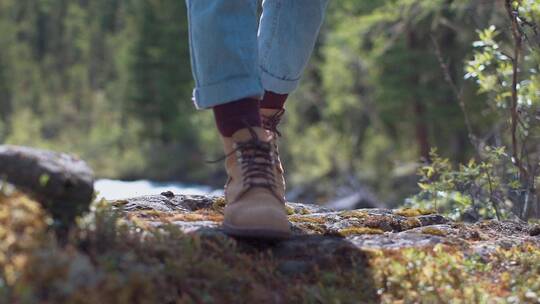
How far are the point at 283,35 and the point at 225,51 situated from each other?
1.75 ft

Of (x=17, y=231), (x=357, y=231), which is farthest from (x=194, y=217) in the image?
(x=17, y=231)

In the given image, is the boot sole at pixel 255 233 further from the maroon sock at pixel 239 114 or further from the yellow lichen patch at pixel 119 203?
the yellow lichen patch at pixel 119 203

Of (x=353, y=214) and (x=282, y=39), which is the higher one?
(x=282, y=39)

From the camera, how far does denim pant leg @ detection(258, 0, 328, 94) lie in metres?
3.17

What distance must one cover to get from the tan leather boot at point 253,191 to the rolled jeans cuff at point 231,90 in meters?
0.12

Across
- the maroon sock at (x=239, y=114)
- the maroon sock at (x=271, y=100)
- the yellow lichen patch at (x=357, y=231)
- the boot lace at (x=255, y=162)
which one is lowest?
the yellow lichen patch at (x=357, y=231)

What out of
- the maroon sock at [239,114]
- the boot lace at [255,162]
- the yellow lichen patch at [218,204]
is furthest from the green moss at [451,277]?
the yellow lichen patch at [218,204]

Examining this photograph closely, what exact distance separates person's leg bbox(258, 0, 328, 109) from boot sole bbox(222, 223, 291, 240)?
667 mm

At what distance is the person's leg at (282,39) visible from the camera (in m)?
3.17

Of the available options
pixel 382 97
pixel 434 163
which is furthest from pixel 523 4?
pixel 382 97

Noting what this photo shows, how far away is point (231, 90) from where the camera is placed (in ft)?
8.79

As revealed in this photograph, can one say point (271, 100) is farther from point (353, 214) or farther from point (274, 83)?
point (353, 214)

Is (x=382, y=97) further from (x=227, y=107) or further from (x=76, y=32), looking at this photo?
(x=76, y=32)

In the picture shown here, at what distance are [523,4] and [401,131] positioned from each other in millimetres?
21155
